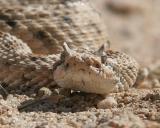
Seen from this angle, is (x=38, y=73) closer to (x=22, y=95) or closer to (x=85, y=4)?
(x=22, y=95)

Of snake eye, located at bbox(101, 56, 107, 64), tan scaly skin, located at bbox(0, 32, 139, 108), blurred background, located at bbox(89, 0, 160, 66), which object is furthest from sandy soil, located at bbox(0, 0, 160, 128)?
blurred background, located at bbox(89, 0, 160, 66)

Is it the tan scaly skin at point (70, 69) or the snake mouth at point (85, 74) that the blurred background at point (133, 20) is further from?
the snake mouth at point (85, 74)

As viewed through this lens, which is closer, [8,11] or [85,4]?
[8,11]

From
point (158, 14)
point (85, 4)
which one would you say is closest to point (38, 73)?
point (85, 4)

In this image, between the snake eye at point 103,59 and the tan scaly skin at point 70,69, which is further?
the snake eye at point 103,59

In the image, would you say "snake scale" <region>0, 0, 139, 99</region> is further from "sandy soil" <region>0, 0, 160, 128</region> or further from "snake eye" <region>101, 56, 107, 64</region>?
"sandy soil" <region>0, 0, 160, 128</region>

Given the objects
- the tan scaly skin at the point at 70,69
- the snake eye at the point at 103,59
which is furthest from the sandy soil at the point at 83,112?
the snake eye at the point at 103,59

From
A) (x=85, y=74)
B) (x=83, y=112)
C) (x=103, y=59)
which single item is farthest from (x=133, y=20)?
(x=83, y=112)
